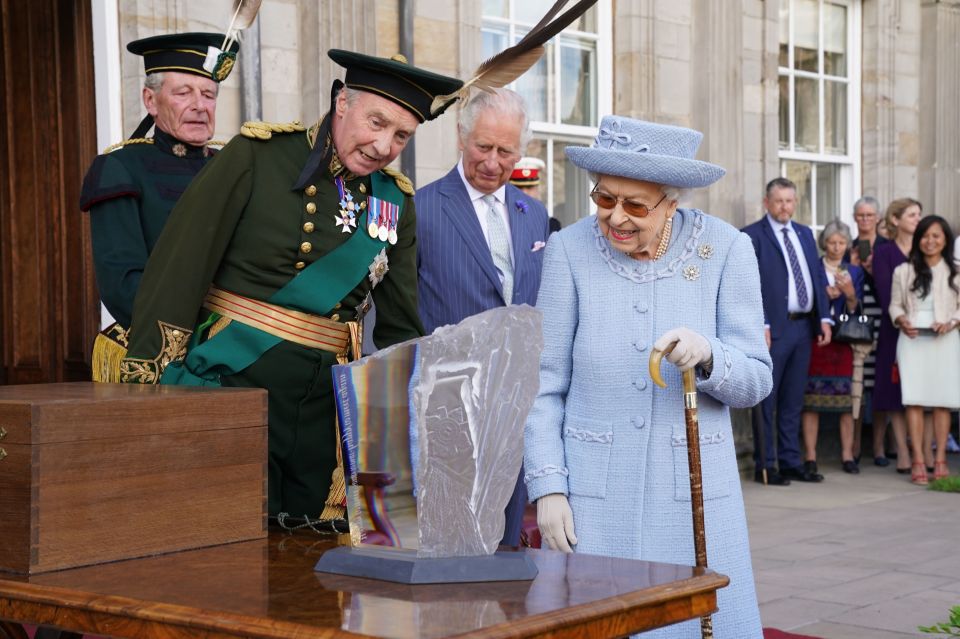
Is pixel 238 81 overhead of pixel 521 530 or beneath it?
overhead

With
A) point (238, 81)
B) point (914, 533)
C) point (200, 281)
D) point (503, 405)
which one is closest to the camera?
point (503, 405)

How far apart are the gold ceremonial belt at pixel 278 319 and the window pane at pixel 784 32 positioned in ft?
27.5

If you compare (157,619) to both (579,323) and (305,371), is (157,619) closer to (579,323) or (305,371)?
(305,371)

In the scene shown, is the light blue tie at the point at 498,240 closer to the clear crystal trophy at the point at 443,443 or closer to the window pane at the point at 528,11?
the clear crystal trophy at the point at 443,443

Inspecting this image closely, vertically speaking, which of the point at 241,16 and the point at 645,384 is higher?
the point at 241,16

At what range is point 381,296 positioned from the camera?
350 cm

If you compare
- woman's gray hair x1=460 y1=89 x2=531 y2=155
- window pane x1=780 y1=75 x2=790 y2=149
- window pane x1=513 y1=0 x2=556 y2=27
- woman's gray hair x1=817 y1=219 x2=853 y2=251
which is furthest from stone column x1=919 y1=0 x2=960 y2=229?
woman's gray hair x1=460 y1=89 x2=531 y2=155

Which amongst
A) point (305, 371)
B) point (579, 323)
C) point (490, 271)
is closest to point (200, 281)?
point (305, 371)

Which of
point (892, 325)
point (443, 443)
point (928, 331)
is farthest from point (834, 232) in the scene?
point (443, 443)

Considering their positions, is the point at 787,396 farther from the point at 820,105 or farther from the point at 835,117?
the point at 835,117

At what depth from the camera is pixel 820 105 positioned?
11.4 m

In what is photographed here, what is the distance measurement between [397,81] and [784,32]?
8.43m

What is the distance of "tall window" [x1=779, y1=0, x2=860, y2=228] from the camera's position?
11.0m

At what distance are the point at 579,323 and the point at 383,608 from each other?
135 centimetres
